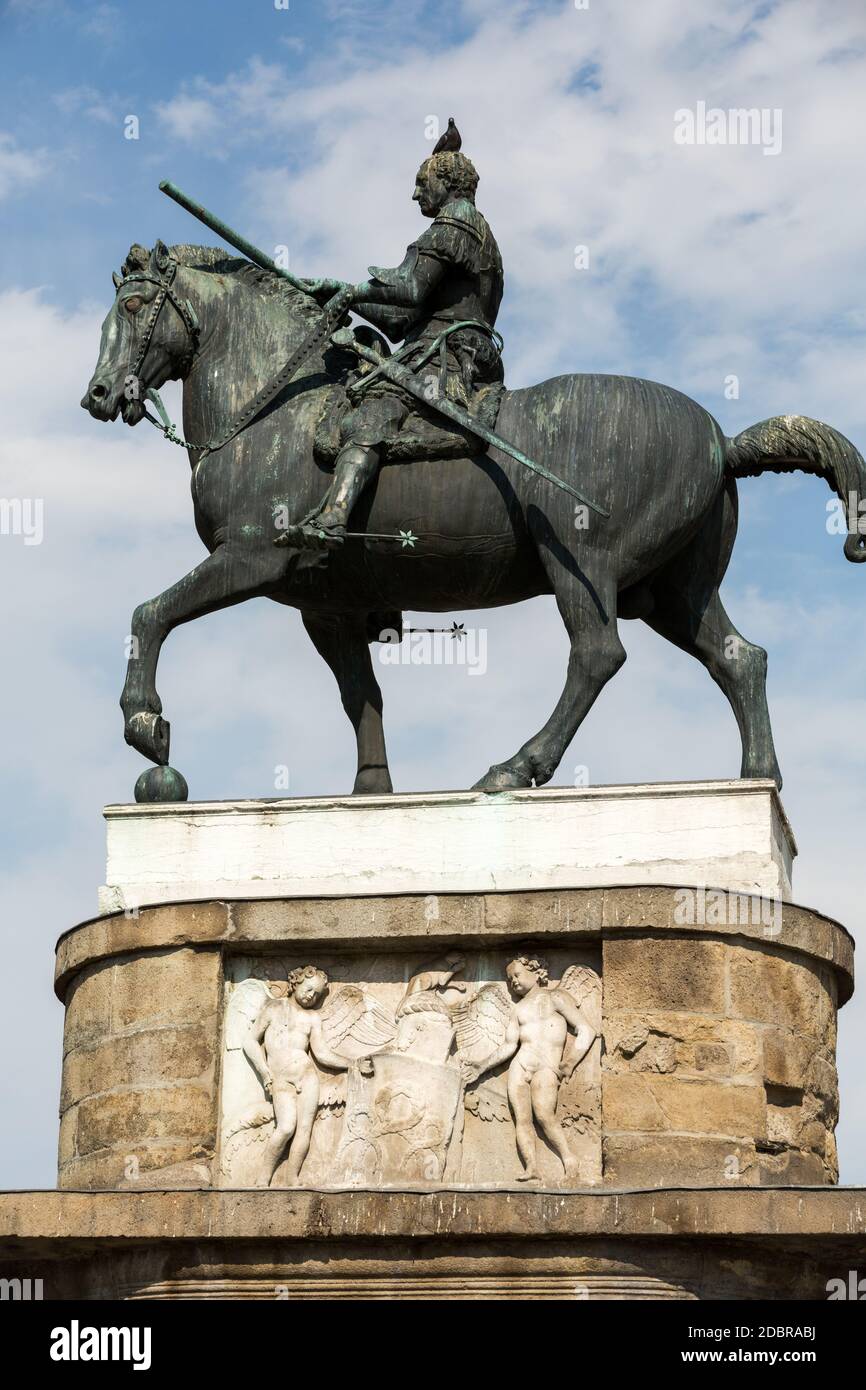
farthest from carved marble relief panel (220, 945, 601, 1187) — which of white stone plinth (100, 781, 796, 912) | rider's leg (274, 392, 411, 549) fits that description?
rider's leg (274, 392, 411, 549)

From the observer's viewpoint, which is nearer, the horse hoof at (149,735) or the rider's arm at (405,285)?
the horse hoof at (149,735)

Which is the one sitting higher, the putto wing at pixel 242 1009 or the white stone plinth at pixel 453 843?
the white stone plinth at pixel 453 843

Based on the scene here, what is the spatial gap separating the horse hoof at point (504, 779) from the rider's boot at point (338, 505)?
1.68 meters

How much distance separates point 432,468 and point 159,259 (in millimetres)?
2357

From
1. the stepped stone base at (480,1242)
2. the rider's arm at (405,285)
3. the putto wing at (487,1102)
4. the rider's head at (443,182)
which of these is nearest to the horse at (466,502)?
the rider's arm at (405,285)

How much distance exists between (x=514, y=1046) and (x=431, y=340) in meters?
4.59

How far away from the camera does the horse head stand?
737 inches

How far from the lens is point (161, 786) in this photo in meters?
17.9

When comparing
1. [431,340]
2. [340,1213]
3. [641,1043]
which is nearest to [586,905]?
[641,1043]

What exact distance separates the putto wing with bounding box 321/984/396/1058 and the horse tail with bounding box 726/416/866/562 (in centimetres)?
409

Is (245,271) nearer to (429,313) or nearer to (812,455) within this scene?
(429,313)

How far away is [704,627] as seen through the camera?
60.7 feet

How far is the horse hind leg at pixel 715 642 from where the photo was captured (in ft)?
60.3

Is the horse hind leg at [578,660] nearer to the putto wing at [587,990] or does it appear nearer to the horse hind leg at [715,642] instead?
the horse hind leg at [715,642]
